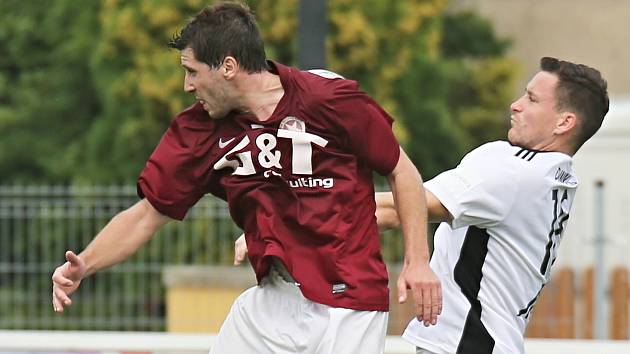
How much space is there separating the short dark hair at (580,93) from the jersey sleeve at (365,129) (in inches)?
24.9

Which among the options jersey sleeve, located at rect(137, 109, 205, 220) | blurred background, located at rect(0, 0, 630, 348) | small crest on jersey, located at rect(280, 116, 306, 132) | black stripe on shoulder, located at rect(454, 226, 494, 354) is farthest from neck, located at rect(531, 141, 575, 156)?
blurred background, located at rect(0, 0, 630, 348)

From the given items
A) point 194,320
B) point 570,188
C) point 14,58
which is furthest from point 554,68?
point 14,58

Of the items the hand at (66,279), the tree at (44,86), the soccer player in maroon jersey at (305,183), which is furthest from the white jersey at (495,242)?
the tree at (44,86)

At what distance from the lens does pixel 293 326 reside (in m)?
4.53

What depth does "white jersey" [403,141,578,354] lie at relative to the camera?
15.4 ft

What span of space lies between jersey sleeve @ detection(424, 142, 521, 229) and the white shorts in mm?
394

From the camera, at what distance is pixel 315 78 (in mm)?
4551

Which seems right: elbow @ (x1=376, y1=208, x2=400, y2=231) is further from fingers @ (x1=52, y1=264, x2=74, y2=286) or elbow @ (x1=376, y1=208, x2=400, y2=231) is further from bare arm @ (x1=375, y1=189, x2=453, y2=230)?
fingers @ (x1=52, y1=264, x2=74, y2=286)

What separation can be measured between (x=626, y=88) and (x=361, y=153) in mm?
15955

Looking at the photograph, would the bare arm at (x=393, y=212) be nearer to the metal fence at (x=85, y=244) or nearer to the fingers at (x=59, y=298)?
the fingers at (x=59, y=298)

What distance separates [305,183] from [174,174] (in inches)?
18.5

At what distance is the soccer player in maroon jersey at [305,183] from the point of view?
4484 millimetres

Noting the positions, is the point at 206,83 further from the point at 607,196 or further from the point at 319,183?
the point at 607,196

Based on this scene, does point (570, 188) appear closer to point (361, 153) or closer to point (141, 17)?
point (361, 153)
